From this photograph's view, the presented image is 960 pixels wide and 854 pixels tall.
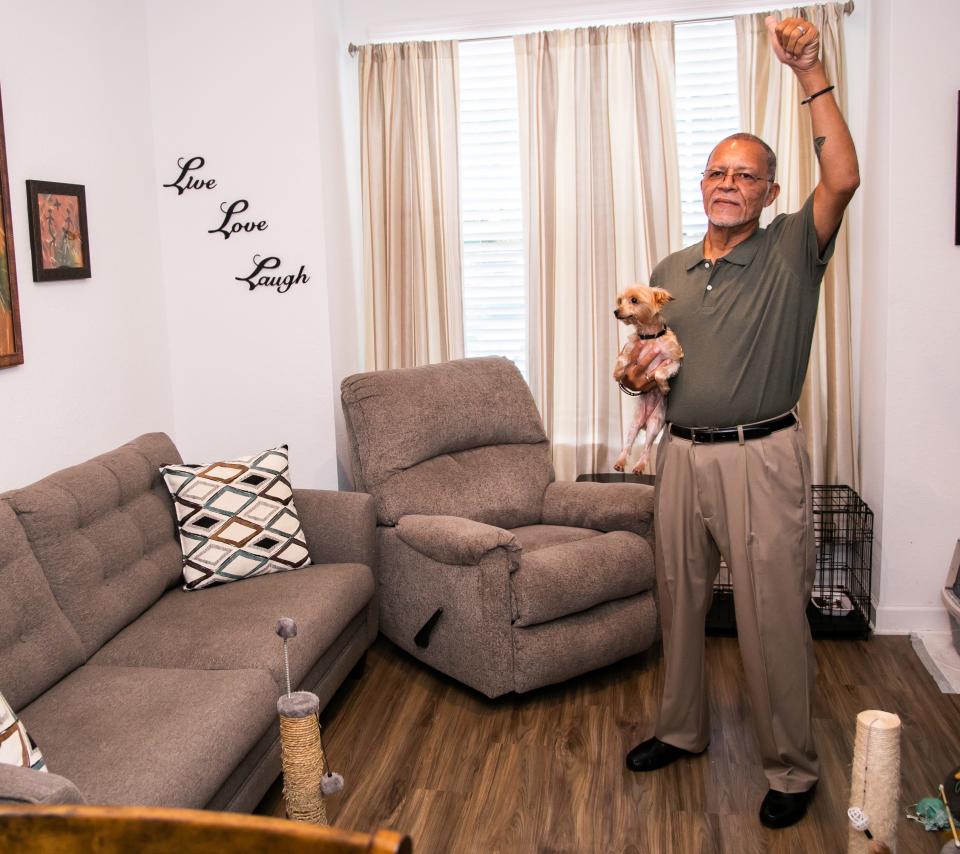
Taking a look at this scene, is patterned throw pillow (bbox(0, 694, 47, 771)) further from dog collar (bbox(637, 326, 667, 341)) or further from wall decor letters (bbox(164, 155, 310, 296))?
wall decor letters (bbox(164, 155, 310, 296))

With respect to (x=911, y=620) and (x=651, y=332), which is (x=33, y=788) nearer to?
(x=651, y=332)

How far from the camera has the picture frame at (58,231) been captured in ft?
10.1

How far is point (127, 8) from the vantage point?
3686mm

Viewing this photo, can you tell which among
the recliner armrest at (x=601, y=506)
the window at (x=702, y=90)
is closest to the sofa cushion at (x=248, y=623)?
the recliner armrest at (x=601, y=506)

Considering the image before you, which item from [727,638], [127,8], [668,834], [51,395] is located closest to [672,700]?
[668,834]

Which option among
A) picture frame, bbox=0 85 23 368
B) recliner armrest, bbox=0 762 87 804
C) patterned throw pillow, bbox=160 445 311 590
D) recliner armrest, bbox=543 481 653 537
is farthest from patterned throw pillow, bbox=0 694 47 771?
recliner armrest, bbox=543 481 653 537

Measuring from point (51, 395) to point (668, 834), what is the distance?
2.23 m

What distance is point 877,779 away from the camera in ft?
6.70

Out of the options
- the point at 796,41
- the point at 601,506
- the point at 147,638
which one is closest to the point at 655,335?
the point at 796,41

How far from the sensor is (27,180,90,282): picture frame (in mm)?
3070

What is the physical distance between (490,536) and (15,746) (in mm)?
1518

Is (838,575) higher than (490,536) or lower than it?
lower

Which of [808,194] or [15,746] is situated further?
[808,194]

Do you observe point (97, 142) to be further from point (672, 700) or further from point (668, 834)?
point (668, 834)
